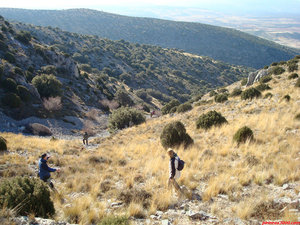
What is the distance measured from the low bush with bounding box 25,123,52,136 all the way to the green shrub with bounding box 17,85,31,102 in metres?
6.70

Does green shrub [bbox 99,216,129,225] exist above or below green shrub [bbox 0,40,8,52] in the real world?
below

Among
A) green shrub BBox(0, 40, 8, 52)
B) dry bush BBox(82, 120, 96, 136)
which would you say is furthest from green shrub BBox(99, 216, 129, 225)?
green shrub BBox(0, 40, 8, 52)

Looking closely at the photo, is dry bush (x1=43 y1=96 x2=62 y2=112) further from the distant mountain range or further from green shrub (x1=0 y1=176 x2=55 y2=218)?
the distant mountain range

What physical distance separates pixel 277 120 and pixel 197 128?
490 cm

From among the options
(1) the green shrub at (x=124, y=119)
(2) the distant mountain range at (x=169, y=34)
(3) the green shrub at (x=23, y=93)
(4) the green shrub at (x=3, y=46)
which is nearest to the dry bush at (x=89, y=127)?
(1) the green shrub at (x=124, y=119)

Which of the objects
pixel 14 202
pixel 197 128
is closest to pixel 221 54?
pixel 197 128

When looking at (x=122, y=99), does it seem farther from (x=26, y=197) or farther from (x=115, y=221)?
(x=115, y=221)

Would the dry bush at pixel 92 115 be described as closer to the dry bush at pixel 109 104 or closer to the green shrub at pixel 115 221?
the dry bush at pixel 109 104

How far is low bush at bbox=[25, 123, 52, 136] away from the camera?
2477cm

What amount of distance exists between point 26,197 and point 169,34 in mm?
165344

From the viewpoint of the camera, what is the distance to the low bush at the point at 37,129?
24766mm

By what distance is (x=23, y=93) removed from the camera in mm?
30203

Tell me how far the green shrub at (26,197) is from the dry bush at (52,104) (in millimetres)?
28135

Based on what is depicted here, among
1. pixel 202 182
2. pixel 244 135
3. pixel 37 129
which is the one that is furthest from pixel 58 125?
pixel 202 182
